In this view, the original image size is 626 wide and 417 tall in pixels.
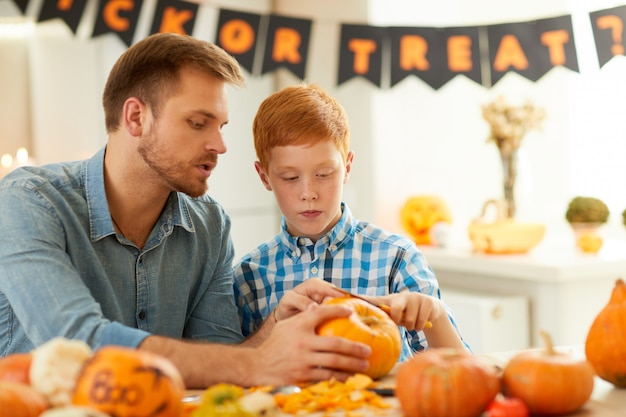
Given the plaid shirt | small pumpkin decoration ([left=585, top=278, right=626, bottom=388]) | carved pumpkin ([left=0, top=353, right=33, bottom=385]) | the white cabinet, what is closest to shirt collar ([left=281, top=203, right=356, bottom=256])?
the plaid shirt

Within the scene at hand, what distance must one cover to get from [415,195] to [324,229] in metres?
2.11

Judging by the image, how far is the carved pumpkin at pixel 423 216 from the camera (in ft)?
11.9

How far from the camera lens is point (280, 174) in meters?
1.66

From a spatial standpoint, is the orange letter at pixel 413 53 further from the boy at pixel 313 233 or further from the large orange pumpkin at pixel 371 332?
the large orange pumpkin at pixel 371 332

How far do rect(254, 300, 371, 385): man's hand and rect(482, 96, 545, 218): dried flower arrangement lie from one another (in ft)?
7.67

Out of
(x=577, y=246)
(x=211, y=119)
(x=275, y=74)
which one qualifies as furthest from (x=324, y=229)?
(x=275, y=74)

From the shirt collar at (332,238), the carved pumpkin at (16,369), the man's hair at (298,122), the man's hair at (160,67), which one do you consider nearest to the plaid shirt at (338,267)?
the shirt collar at (332,238)

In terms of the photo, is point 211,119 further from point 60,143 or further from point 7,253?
point 60,143

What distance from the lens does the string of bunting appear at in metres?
3.24

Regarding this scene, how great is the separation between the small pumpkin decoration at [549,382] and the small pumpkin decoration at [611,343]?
12 cm

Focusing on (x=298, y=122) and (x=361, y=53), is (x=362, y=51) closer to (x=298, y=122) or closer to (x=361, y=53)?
(x=361, y=53)

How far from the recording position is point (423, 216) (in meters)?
3.64

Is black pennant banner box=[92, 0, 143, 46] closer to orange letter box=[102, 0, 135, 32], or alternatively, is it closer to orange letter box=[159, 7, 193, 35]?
orange letter box=[102, 0, 135, 32]

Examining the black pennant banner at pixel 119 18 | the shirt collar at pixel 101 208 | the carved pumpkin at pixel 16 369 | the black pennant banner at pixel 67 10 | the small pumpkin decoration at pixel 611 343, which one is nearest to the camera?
the carved pumpkin at pixel 16 369
